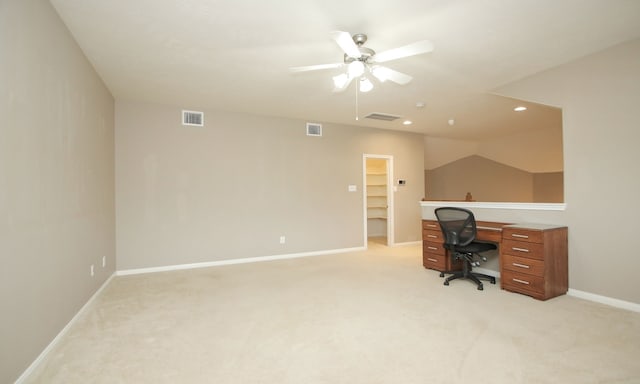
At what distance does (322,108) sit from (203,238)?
2955 mm

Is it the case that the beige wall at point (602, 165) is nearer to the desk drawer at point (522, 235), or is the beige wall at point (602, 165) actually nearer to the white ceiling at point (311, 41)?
the white ceiling at point (311, 41)

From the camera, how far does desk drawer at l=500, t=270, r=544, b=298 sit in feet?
10.3

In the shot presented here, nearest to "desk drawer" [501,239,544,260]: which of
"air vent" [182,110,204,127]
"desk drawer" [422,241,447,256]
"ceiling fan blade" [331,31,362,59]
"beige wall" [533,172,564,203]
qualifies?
"desk drawer" [422,241,447,256]

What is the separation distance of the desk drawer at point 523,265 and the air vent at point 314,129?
3.78 meters

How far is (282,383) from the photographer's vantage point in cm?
179

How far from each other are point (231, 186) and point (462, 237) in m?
3.68

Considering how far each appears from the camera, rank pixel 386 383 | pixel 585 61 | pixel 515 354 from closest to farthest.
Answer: pixel 386 383 → pixel 515 354 → pixel 585 61

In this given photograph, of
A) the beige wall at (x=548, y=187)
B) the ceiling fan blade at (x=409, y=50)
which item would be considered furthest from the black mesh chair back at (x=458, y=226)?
the beige wall at (x=548, y=187)

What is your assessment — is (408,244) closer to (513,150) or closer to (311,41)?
(513,150)

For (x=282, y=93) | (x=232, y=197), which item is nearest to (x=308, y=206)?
(x=232, y=197)

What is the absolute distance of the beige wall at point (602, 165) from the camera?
9.55 ft

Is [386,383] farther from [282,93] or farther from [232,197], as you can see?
[232,197]

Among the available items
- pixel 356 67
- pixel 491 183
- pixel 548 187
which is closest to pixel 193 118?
pixel 356 67

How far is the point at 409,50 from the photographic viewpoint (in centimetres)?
240
